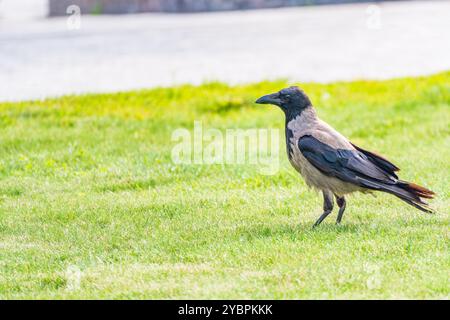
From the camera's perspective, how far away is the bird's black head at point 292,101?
24.4ft

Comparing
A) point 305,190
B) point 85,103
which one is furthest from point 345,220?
point 85,103

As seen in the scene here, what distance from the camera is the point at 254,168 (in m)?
9.75

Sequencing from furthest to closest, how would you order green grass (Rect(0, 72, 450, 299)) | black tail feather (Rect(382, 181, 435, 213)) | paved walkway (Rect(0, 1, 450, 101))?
paved walkway (Rect(0, 1, 450, 101)) < black tail feather (Rect(382, 181, 435, 213)) < green grass (Rect(0, 72, 450, 299))

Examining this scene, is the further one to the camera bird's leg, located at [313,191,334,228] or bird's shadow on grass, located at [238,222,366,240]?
bird's leg, located at [313,191,334,228]

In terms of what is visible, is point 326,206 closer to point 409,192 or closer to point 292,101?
point 409,192

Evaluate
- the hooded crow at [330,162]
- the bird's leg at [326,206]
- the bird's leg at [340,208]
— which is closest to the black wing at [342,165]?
the hooded crow at [330,162]

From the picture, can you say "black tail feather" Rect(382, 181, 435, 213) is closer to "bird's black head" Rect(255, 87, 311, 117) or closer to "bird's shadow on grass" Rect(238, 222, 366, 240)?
"bird's shadow on grass" Rect(238, 222, 366, 240)

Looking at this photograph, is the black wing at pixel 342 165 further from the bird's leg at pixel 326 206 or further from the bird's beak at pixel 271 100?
the bird's beak at pixel 271 100

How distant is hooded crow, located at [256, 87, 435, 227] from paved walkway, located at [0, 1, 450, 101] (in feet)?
23.0

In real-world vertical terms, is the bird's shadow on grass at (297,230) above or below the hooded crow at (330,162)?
below

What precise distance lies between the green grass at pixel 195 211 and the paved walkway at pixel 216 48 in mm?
1801

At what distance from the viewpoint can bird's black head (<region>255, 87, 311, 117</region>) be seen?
7.43m

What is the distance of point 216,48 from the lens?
1716 cm

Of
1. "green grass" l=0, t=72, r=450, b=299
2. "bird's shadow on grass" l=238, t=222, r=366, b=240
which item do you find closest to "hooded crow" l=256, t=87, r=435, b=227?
"bird's shadow on grass" l=238, t=222, r=366, b=240
